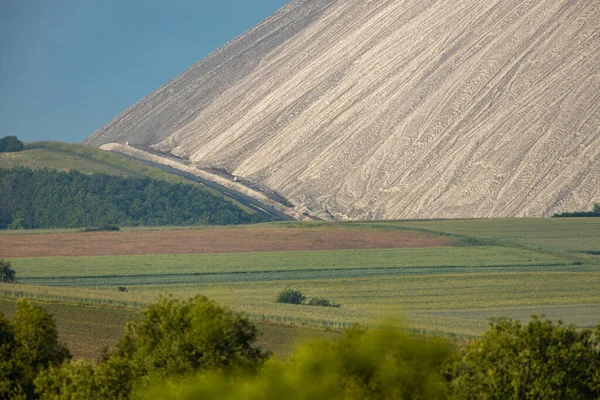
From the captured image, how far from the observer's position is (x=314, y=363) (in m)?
18.0

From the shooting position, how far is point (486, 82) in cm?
8975

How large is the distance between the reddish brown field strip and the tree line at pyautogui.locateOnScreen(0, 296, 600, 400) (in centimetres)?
3706

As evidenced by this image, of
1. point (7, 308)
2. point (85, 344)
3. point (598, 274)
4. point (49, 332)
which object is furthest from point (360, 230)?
point (49, 332)

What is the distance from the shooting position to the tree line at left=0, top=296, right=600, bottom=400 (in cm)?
1831

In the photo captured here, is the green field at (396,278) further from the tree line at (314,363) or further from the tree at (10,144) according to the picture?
the tree at (10,144)

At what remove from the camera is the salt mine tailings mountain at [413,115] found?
78062mm

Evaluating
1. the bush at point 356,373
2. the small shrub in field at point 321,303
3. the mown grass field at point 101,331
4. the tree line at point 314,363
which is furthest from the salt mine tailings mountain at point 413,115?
the bush at point 356,373

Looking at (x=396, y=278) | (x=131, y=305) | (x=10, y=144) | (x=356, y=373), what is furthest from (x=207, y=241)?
(x=356, y=373)

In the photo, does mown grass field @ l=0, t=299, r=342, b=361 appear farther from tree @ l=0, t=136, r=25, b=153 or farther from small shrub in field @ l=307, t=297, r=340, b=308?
tree @ l=0, t=136, r=25, b=153

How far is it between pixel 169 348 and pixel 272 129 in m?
79.4

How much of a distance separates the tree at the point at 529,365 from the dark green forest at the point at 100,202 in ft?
188

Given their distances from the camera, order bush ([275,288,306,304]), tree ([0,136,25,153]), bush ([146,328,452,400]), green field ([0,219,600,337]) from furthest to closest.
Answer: tree ([0,136,25,153]) → bush ([275,288,306,304]) → green field ([0,219,600,337]) → bush ([146,328,452,400])

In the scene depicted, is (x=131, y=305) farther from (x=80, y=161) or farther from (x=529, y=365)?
(x=80, y=161)

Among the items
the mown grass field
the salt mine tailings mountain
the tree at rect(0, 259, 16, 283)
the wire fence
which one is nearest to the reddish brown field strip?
the tree at rect(0, 259, 16, 283)
